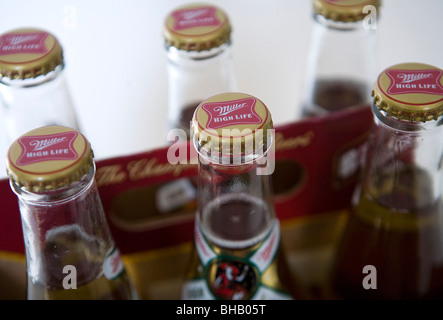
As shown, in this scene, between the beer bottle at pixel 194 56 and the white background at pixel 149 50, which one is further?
the white background at pixel 149 50

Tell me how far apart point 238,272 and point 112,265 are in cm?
14

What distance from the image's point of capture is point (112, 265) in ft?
1.90

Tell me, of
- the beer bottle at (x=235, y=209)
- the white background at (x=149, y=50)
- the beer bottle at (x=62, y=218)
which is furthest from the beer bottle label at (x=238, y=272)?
the white background at (x=149, y=50)

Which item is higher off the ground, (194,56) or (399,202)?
(194,56)

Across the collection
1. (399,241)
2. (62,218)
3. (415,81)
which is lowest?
(399,241)

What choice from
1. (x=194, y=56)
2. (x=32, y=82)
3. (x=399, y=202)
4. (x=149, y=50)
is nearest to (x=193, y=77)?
(x=194, y=56)

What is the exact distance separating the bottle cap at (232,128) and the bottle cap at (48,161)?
0.11m

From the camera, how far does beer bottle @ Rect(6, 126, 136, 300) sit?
459 mm

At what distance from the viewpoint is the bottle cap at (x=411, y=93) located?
1.63ft

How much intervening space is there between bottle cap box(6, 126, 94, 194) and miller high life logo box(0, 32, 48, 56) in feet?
0.51

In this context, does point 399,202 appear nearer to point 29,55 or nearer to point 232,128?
point 232,128

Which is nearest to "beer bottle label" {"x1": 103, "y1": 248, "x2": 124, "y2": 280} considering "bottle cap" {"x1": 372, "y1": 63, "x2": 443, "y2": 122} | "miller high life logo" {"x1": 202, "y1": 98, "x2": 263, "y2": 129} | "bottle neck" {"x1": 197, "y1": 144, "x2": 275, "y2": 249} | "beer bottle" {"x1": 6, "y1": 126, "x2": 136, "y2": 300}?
"beer bottle" {"x1": 6, "y1": 126, "x2": 136, "y2": 300}

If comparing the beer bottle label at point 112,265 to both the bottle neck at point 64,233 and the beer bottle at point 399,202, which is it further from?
the beer bottle at point 399,202
